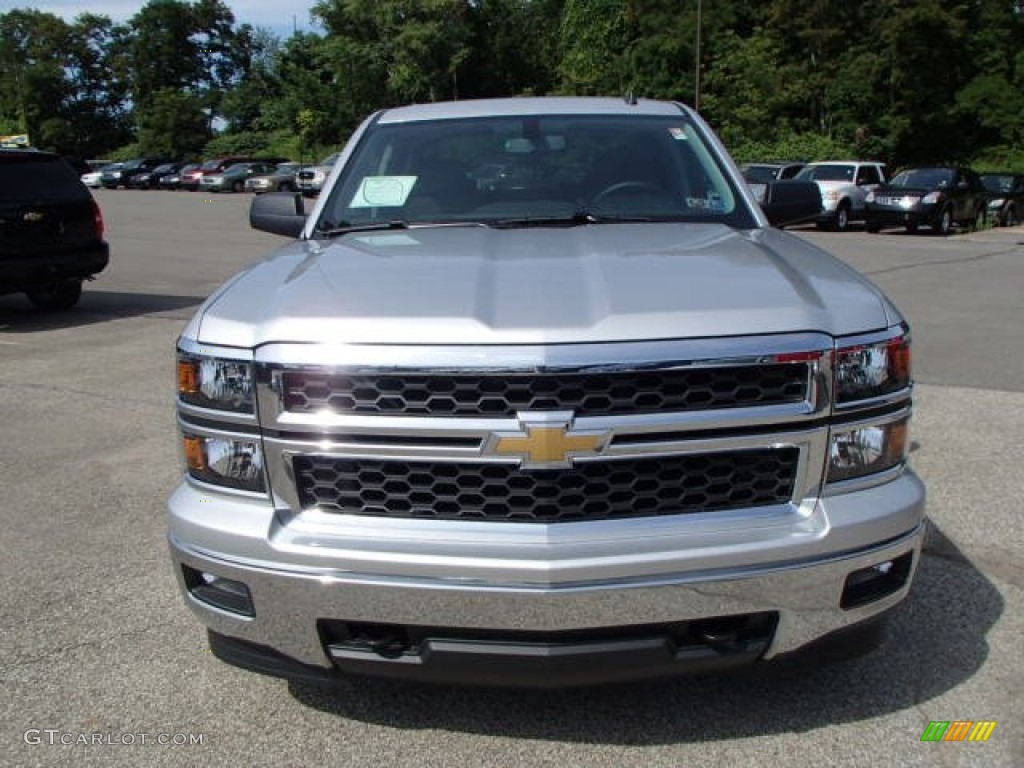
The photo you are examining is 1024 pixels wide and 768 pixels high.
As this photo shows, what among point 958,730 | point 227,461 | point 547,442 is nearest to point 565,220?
point 547,442

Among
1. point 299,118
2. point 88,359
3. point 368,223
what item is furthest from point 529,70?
point 368,223

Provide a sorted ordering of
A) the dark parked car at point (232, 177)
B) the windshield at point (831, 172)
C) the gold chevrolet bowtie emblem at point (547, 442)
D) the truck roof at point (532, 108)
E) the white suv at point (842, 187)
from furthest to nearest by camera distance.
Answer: the dark parked car at point (232, 177) → the windshield at point (831, 172) → the white suv at point (842, 187) → the truck roof at point (532, 108) → the gold chevrolet bowtie emblem at point (547, 442)

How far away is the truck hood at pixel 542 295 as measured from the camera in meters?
2.39

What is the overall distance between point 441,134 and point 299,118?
58440 millimetres

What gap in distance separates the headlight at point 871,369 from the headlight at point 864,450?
92mm

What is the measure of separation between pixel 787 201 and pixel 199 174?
1839 inches

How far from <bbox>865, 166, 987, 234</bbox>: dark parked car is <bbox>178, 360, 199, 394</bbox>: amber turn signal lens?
22.4m

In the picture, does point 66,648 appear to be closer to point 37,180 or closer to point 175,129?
point 37,180

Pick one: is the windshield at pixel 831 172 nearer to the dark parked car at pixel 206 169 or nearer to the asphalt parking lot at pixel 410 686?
the asphalt parking lot at pixel 410 686

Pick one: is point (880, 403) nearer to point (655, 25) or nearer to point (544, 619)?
point (544, 619)

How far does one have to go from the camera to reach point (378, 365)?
2.36 meters

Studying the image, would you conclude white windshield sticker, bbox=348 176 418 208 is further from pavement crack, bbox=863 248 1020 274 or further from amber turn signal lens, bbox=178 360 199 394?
pavement crack, bbox=863 248 1020 274

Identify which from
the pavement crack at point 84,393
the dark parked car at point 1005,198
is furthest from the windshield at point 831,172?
the pavement crack at point 84,393
